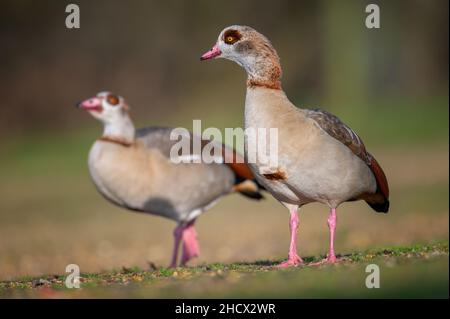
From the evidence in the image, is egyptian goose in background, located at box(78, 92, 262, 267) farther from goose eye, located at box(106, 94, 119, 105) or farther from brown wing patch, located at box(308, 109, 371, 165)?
brown wing patch, located at box(308, 109, 371, 165)

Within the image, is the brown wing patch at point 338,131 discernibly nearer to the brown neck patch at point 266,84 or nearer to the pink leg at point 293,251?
the brown neck patch at point 266,84

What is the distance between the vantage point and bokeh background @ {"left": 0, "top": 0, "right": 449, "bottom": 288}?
605 inches

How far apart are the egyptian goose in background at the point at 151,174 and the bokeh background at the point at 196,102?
156cm

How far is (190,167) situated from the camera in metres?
11.1

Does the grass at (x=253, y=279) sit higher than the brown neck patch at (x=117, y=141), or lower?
lower

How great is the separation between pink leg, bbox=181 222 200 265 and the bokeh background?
110cm

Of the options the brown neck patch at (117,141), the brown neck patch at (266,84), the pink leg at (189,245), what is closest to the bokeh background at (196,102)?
the pink leg at (189,245)

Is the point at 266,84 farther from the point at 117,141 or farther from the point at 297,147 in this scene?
the point at 117,141

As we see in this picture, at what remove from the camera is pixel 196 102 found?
142 ft

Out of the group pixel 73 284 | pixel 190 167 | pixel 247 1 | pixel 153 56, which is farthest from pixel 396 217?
pixel 153 56

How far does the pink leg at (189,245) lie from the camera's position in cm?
1152

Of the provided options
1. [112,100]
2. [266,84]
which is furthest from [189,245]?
[266,84]

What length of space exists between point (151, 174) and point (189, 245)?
1.30 metres

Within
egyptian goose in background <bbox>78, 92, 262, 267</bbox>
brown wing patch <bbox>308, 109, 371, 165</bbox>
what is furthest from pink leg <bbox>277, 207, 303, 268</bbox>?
egyptian goose in background <bbox>78, 92, 262, 267</bbox>
